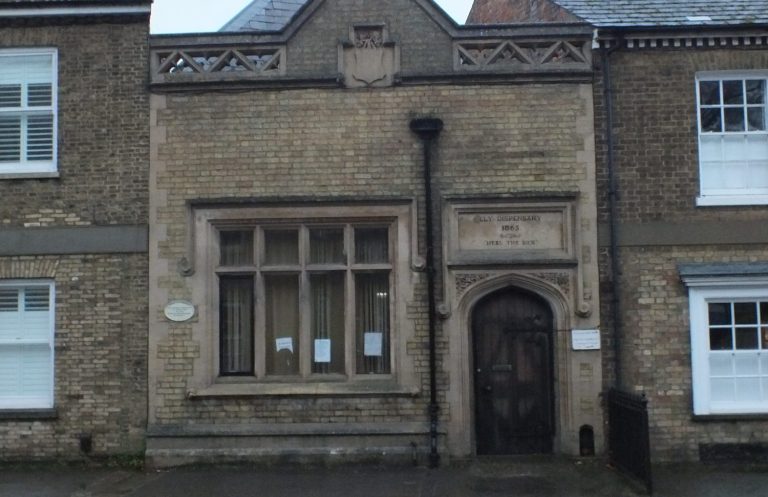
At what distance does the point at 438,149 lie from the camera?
12.0 m

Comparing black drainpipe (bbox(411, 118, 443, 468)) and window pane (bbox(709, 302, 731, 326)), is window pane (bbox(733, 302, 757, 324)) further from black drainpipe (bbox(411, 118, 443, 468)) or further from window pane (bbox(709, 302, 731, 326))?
black drainpipe (bbox(411, 118, 443, 468))

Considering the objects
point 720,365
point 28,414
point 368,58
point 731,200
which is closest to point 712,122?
point 731,200

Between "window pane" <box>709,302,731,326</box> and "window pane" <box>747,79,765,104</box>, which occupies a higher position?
"window pane" <box>747,79,765,104</box>

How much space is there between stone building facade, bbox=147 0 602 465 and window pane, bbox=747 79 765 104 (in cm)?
237

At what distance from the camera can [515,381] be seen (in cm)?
1191

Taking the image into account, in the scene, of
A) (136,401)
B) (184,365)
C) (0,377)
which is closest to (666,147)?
(184,365)

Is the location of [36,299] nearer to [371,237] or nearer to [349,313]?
[349,313]

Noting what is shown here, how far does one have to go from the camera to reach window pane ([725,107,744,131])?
40.3 feet

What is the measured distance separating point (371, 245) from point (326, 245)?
64 centimetres

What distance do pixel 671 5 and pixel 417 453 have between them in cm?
767

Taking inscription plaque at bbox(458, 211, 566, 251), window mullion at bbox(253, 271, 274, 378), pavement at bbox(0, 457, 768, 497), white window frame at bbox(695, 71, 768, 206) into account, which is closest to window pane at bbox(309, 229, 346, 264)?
window mullion at bbox(253, 271, 274, 378)

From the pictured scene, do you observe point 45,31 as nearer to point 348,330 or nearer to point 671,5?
point 348,330

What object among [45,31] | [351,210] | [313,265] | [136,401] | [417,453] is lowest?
[417,453]

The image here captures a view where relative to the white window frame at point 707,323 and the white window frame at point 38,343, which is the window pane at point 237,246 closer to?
the white window frame at point 38,343
